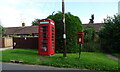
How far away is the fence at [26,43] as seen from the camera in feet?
59.2

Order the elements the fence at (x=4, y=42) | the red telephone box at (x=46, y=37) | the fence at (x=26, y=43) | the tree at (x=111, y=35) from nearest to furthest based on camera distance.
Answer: the red telephone box at (x=46, y=37) → the tree at (x=111, y=35) → the fence at (x=26, y=43) → the fence at (x=4, y=42)

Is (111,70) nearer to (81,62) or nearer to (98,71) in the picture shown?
(98,71)

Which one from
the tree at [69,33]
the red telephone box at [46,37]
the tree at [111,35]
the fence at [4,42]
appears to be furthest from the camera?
the fence at [4,42]

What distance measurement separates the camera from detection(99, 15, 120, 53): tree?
1580cm

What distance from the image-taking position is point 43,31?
1217 centimetres

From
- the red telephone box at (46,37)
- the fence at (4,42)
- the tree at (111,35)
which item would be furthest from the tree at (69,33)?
the fence at (4,42)

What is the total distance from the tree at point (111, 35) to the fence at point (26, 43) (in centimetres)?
840

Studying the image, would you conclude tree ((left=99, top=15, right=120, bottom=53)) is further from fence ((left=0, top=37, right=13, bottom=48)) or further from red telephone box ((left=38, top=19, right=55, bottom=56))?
fence ((left=0, top=37, right=13, bottom=48))

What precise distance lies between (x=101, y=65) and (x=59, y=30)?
6.27m

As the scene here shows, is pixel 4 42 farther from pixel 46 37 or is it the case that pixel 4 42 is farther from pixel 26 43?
pixel 46 37

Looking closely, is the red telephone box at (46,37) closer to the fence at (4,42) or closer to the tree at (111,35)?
the tree at (111,35)

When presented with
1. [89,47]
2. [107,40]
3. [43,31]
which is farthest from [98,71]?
[107,40]

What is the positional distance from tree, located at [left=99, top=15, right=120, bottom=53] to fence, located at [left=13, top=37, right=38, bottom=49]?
8.40m

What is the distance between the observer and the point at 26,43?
60.8 feet
